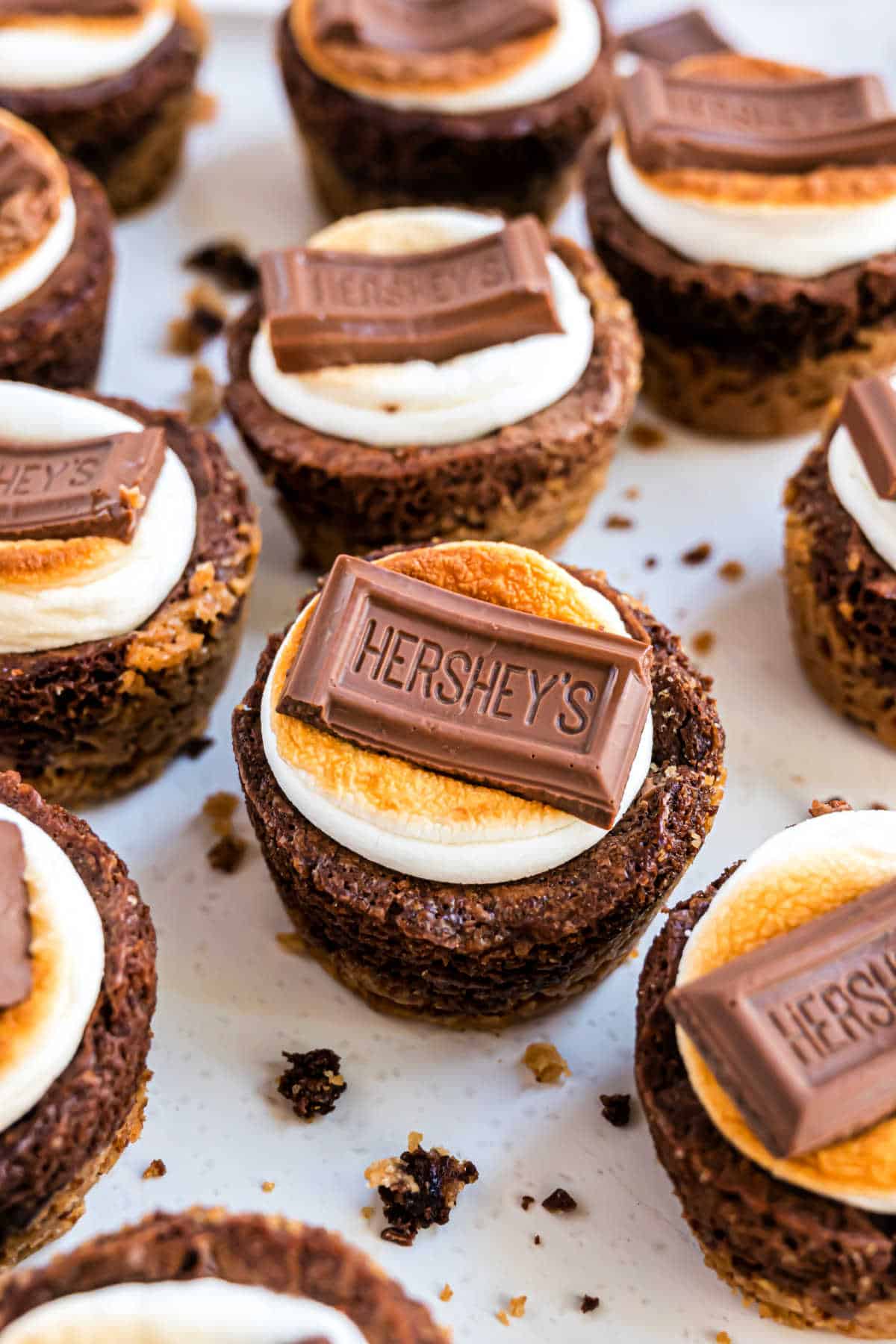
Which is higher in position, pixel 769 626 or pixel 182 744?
pixel 769 626

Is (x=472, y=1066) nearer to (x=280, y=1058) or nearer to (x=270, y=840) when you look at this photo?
(x=280, y=1058)

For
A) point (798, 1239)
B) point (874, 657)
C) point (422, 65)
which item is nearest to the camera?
point (798, 1239)

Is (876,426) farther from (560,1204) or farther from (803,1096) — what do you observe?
(560,1204)

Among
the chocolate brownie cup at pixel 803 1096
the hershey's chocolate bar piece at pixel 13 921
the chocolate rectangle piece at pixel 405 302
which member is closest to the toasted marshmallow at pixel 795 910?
the chocolate brownie cup at pixel 803 1096

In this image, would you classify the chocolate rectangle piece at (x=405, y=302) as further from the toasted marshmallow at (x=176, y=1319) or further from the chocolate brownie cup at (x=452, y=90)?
the toasted marshmallow at (x=176, y=1319)

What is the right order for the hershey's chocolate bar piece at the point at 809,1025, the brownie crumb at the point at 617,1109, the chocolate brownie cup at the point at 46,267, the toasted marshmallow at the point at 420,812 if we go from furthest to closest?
the chocolate brownie cup at the point at 46,267, the brownie crumb at the point at 617,1109, the toasted marshmallow at the point at 420,812, the hershey's chocolate bar piece at the point at 809,1025

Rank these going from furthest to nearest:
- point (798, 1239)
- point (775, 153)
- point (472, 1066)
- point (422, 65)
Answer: point (422, 65)
point (775, 153)
point (472, 1066)
point (798, 1239)

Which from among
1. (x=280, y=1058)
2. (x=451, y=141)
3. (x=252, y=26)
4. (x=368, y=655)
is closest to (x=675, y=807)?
(x=368, y=655)
